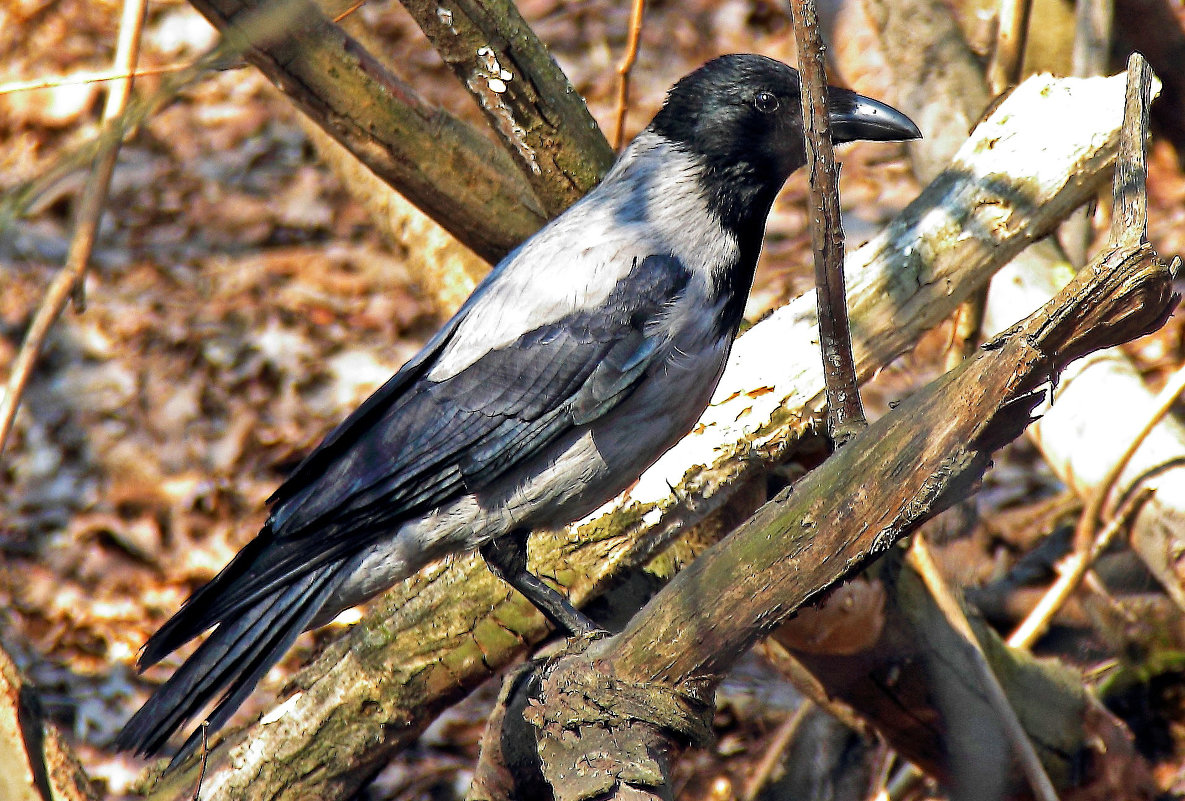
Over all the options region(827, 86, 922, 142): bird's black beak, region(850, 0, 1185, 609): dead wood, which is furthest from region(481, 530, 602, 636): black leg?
region(850, 0, 1185, 609): dead wood

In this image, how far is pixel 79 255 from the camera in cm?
291

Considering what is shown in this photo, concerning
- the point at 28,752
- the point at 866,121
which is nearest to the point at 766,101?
the point at 866,121

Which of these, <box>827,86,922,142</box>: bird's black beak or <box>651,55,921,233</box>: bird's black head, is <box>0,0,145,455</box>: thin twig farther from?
<box>827,86,922,142</box>: bird's black beak

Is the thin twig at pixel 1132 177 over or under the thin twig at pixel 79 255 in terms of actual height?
under

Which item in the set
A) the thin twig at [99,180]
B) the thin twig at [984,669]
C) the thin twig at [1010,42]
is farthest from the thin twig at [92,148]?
the thin twig at [1010,42]

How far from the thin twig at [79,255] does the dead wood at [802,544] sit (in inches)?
55.7

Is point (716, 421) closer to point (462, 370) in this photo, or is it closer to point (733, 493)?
point (733, 493)

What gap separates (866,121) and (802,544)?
1.37 metres

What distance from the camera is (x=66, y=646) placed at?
5277 millimetres

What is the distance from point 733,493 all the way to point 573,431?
1.80 ft

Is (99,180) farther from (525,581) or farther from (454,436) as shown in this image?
(525,581)

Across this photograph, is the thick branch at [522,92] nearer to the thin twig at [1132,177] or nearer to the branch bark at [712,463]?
the branch bark at [712,463]

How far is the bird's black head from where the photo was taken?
10.8 ft

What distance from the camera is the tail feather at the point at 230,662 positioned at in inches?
111
